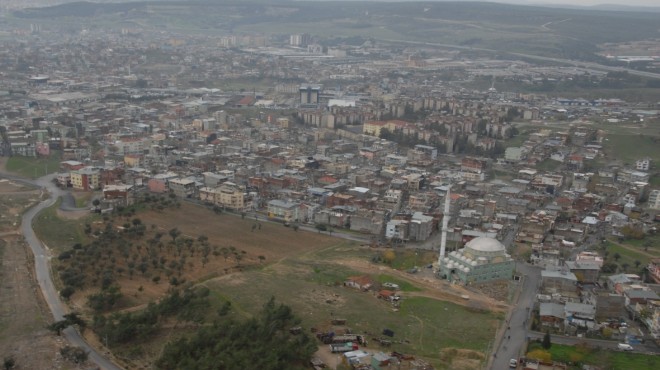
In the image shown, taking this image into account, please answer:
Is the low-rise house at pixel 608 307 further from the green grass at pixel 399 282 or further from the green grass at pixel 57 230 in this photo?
the green grass at pixel 57 230

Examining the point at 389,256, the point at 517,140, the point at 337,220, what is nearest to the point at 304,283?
the point at 389,256

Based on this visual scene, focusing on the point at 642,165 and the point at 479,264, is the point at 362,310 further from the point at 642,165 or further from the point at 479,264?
the point at 642,165

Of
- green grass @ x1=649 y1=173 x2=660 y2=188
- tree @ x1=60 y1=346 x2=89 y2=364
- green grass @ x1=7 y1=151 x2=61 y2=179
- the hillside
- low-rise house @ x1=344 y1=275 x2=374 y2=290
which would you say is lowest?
green grass @ x1=7 y1=151 x2=61 y2=179

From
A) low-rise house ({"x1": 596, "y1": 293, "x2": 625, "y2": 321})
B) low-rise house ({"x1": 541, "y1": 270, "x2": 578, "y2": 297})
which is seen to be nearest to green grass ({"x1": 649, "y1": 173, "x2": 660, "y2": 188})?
low-rise house ({"x1": 541, "y1": 270, "x2": 578, "y2": 297})

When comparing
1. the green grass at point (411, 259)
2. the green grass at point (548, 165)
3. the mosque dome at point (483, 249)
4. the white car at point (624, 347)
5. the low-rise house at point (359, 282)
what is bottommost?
the green grass at point (411, 259)

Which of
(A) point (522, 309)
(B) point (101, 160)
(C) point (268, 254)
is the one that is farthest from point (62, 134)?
(A) point (522, 309)

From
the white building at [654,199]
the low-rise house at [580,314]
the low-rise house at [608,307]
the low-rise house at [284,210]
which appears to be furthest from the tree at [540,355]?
the white building at [654,199]

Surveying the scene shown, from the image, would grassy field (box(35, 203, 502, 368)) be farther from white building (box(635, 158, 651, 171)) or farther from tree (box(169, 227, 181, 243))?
white building (box(635, 158, 651, 171))
